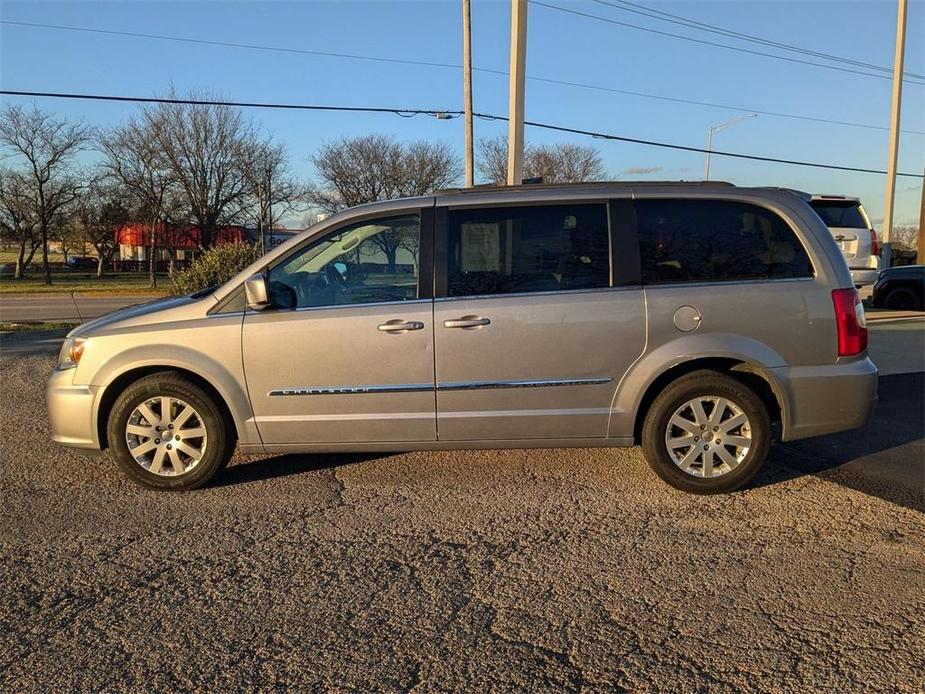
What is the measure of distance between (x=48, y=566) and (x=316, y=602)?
58.1 inches

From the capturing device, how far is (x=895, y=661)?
2555mm

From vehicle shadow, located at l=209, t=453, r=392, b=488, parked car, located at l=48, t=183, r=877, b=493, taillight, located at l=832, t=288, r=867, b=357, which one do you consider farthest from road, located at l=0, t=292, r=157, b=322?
taillight, located at l=832, t=288, r=867, b=357

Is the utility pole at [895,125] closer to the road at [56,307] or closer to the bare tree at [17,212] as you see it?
the road at [56,307]

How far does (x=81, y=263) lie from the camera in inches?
2542

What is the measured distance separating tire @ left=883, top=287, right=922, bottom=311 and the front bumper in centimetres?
1631

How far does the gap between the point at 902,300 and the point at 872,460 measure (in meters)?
12.5

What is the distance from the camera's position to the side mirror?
4.27 m

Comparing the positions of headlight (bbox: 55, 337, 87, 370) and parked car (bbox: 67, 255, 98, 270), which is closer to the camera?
headlight (bbox: 55, 337, 87, 370)

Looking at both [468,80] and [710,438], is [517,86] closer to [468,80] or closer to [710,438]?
[468,80]

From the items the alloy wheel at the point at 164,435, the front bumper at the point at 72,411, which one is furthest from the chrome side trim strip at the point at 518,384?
the front bumper at the point at 72,411

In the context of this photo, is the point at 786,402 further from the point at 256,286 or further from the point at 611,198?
the point at 256,286

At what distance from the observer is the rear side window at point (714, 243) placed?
14.3 feet

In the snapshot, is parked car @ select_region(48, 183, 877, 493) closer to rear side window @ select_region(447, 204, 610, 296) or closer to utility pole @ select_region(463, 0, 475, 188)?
rear side window @ select_region(447, 204, 610, 296)

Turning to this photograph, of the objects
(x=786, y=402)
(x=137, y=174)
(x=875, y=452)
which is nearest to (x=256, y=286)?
(x=786, y=402)
